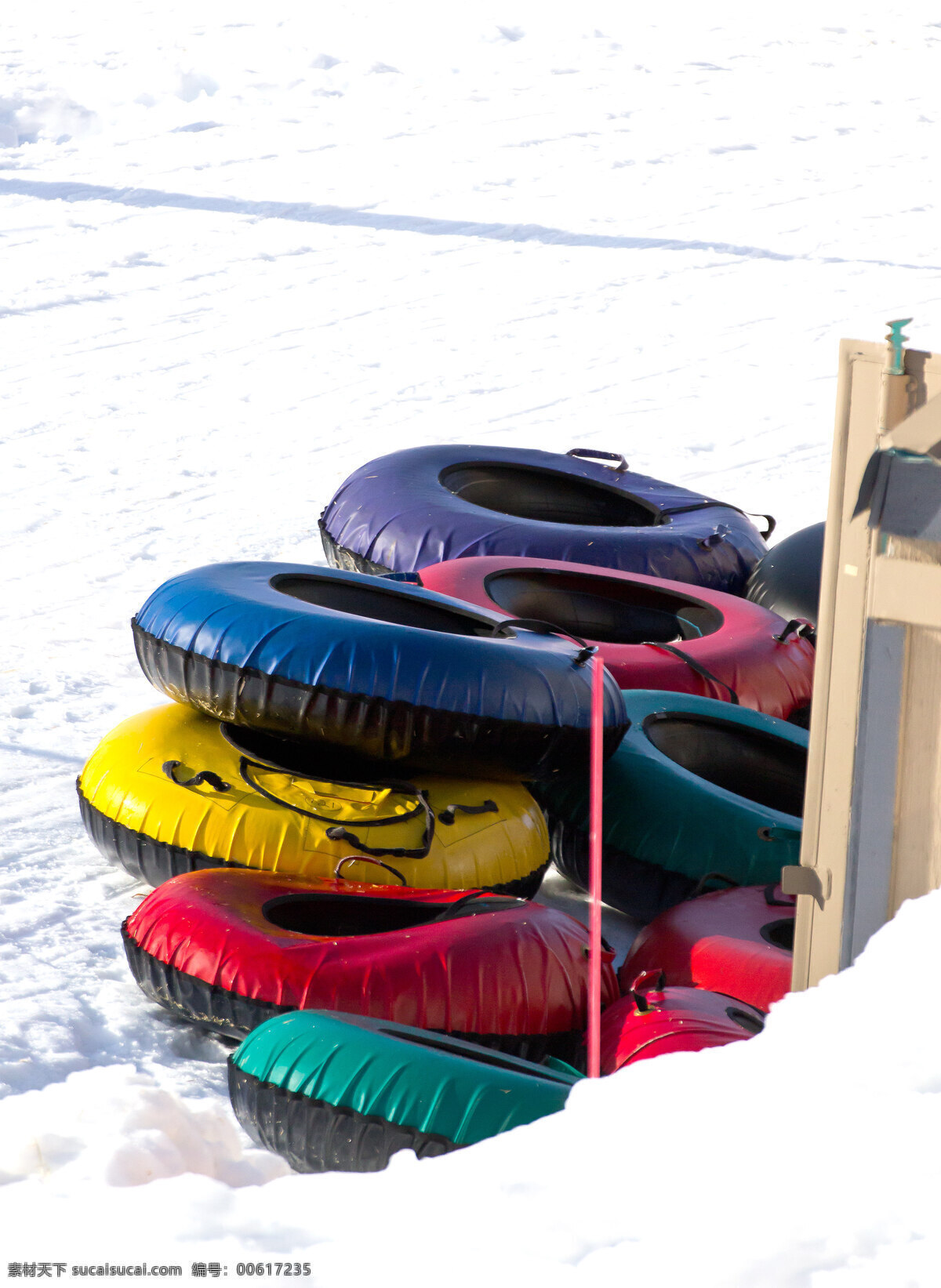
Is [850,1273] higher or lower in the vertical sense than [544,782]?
higher

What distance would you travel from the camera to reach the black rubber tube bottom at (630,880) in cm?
381

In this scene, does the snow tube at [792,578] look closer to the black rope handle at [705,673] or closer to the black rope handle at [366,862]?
the black rope handle at [705,673]

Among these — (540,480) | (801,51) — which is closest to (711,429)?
(540,480)

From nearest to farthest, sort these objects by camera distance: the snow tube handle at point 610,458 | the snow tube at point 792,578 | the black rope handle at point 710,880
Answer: the black rope handle at point 710,880
the snow tube at point 792,578
the snow tube handle at point 610,458

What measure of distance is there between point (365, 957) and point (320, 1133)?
0.49 meters

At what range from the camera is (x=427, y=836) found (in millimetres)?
3520

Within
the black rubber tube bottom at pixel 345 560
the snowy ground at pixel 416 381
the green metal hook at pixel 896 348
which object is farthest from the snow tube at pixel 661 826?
the green metal hook at pixel 896 348

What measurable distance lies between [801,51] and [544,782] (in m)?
14.7

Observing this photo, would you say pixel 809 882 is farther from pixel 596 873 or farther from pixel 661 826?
pixel 661 826

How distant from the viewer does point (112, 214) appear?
1190 cm

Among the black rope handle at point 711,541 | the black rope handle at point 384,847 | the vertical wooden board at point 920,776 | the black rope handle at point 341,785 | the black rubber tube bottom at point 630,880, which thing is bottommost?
the black rubber tube bottom at point 630,880

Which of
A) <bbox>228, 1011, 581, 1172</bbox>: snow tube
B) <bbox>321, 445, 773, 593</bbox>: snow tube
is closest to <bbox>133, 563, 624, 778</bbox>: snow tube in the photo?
<bbox>228, 1011, 581, 1172</bbox>: snow tube

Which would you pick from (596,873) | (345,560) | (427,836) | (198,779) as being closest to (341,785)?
(427,836)

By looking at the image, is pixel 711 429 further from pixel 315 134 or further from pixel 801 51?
pixel 801 51
